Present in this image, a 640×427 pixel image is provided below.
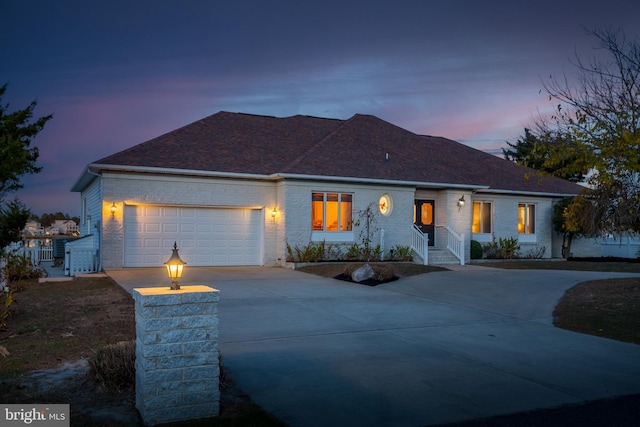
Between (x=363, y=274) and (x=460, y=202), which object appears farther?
(x=460, y=202)

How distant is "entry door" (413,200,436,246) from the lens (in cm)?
2236

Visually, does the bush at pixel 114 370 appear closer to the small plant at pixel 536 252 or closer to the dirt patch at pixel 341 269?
the dirt patch at pixel 341 269

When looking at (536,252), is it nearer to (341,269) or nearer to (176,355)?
(341,269)

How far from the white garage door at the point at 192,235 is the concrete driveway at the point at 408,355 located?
4597mm

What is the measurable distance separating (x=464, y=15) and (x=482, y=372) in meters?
10.5

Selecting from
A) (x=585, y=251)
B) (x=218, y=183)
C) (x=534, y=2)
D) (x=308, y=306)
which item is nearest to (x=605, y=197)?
(x=534, y=2)

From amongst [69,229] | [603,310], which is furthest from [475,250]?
[69,229]

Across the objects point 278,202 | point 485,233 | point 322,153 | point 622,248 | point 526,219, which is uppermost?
point 322,153

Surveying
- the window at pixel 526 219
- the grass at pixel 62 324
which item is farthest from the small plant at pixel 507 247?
the grass at pixel 62 324

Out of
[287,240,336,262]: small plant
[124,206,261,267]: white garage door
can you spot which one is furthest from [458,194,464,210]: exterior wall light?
[124,206,261,267]: white garage door

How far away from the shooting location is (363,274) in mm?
15242

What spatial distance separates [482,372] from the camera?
259 inches

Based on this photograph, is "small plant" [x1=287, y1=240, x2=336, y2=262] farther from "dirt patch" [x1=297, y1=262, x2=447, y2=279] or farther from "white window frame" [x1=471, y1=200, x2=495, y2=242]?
"white window frame" [x1=471, y1=200, x2=495, y2=242]

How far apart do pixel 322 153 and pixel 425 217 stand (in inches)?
206
